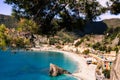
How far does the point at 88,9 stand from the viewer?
33.4 feet

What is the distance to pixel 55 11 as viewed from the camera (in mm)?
10672

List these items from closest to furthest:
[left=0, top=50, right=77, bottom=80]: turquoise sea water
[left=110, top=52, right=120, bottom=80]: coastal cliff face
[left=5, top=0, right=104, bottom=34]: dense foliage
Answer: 1. [left=110, top=52, right=120, bottom=80]: coastal cliff face
2. [left=5, top=0, right=104, bottom=34]: dense foliage
3. [left=0, top=50, right=77, bottom=80]: turquoise sea water

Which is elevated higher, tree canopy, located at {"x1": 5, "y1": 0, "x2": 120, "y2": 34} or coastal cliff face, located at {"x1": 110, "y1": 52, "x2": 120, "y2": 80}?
tree canopy, located at {"x1": 5, "y1": 0, "x2": 120, "y2": 34}

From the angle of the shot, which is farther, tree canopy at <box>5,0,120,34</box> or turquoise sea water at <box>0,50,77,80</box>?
turquoise sea water at <box>0,50,77,80</box>

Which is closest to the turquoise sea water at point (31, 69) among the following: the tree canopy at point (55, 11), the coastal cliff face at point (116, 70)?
the tree canopy at point (55, 11)

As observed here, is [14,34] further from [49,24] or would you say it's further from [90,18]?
[90,18]

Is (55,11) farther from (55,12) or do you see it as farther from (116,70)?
(116,70)

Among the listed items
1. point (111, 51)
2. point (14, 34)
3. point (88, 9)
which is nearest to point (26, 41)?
point (14, 34)

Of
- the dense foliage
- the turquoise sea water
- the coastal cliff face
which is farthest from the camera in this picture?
the turquoise sea water

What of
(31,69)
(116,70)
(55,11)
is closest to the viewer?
(116,70)

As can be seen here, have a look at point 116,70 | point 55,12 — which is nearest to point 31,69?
point 55,12

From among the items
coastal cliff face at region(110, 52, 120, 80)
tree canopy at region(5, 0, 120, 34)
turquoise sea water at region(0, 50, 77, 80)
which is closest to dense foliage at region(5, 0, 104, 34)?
tree canopy at region(5, 0, 120, 34)

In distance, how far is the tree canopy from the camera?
10172 mm

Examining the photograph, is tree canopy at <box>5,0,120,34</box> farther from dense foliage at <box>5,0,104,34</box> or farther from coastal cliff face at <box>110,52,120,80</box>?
coastal cliff face at <box>110,52,120,80</box>
